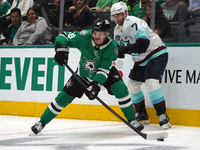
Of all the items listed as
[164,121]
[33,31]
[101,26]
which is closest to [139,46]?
[101,26]

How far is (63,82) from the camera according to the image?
14.7ft

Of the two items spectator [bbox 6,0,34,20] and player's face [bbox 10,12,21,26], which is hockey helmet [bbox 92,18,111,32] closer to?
spectator [bbox 6,0,34,20]

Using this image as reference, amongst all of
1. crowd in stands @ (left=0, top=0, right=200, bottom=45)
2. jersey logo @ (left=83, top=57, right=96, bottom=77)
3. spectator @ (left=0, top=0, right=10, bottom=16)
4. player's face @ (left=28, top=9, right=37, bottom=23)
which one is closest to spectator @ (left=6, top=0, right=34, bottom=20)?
crowd in stands @ (left=0, top=0, right=200, bottom=45)

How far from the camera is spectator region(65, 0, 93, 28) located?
4.48 meters

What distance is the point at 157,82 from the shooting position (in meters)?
3.66

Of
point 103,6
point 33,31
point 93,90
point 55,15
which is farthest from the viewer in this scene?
point 33,31

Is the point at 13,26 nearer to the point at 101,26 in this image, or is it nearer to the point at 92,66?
the point at 92,66

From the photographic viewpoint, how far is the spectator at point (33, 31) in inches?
185

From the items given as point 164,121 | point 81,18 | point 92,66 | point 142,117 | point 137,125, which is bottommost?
point 142,117

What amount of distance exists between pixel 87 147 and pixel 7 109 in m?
2.57

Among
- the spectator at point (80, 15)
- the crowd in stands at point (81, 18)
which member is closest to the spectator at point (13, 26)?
the crowd in stands at point (81, 18)

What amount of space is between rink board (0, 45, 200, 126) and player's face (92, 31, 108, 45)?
3.95 ft

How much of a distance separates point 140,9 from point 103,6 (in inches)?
22.2

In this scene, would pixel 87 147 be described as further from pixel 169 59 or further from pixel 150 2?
pixel 150 2
